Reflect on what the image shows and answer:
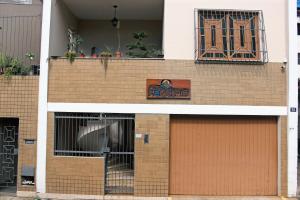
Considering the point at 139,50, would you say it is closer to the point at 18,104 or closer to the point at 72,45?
the point at 72,45

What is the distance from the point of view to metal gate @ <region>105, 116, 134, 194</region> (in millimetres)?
10203

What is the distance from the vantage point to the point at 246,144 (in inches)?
408

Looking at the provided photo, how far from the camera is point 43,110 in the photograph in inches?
402

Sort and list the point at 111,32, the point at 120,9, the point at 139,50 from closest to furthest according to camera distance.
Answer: the point at 139,50 → the point at 120,9 → the point at 111,32

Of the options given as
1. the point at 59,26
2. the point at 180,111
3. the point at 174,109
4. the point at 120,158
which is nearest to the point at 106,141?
the point at 120,158

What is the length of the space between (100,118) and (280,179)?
17.3 feet

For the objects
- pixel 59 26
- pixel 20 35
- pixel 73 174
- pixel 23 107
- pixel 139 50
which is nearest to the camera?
pixel 73 174

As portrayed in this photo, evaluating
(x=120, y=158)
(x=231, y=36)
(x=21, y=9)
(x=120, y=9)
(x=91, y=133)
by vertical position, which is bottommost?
(x=120, y=158)

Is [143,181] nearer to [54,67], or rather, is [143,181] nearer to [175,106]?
[175,106]

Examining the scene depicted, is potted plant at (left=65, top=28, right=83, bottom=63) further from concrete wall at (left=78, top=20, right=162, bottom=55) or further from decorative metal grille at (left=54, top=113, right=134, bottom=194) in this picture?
decorative metal grille at (left=54, top=113, right=134, bottom=194)

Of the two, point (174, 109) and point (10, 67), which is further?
point (10, 67)

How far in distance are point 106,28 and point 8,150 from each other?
17.0 feet

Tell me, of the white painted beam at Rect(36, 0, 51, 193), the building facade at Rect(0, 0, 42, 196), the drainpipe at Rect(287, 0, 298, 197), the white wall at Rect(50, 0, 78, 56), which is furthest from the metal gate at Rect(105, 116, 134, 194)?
the drainpipe at Rect(287, 0, 298, 197)

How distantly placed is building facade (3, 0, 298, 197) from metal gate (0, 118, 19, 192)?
3.01 feet
